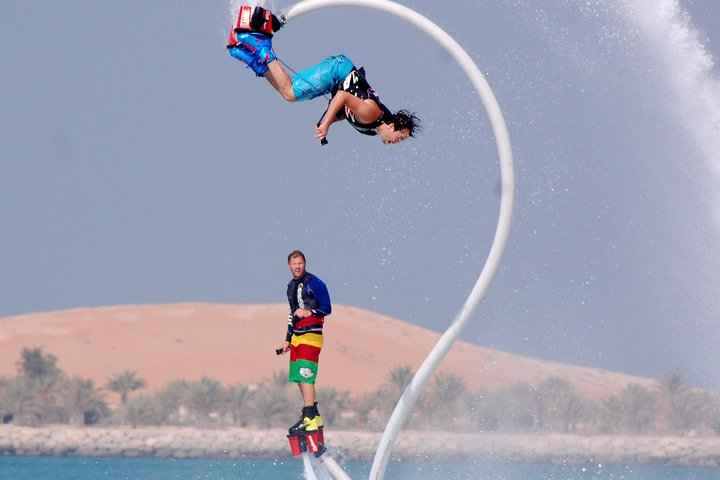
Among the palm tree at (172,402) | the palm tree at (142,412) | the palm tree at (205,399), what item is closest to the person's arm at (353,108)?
the palm tree at (205,399)

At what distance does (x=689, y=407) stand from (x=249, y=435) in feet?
82.5

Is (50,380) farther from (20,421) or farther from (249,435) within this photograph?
(249,435)

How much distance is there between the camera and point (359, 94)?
18469 millimetres

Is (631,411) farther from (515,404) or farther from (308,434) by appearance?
(308,434)

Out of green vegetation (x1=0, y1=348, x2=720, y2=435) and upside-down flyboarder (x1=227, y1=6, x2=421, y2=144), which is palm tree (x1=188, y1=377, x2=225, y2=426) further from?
upside-down flyboarder (x1=227, y1=6, x2=421, y2=144)

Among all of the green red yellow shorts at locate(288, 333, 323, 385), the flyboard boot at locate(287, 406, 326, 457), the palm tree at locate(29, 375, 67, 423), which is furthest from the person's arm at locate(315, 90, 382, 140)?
the palm tree at locate(29, 375, 67, 423)

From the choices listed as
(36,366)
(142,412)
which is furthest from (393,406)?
(36,366)

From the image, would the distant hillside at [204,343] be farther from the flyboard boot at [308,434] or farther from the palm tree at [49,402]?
the flyboard boot at [308,434]

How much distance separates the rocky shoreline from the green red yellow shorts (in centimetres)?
5941

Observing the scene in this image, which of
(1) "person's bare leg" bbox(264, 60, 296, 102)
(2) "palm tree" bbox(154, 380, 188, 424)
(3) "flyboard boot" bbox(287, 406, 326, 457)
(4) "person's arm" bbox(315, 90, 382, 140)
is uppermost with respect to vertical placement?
(2) "palm tree" bbox(154, 380, 188, 424)

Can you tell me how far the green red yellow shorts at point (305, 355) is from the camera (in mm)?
19688

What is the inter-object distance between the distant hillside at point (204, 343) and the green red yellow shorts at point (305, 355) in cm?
8939

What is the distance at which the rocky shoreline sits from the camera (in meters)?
82.5

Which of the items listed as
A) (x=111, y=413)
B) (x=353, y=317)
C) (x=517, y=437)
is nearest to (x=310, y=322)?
(x=517, y=437)
